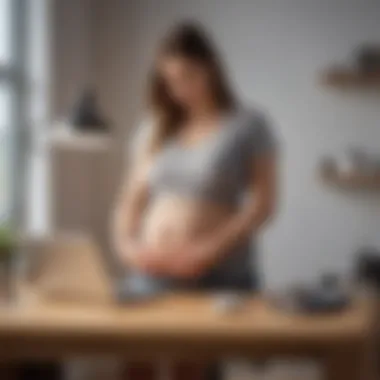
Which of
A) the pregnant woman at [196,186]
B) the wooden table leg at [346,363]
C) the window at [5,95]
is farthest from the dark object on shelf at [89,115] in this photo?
the wooden table leg at [346,363]

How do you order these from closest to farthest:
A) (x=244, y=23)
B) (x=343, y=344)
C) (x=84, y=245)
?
(x=343, y=344)
(x=84, y=245)
(x=244, y=23)

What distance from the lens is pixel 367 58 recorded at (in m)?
2.41

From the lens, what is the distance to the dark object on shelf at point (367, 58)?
7.86ft

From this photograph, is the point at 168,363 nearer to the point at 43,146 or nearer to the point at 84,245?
the point at 84,245

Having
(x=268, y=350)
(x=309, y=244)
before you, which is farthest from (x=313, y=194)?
(x=268, y=350)

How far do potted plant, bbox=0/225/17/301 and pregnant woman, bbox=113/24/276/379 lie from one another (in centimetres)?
34

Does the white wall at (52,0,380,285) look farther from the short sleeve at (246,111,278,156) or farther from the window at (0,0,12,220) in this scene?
the window at (0,0,12,220)

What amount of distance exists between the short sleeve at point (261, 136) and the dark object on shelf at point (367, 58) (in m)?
0.28

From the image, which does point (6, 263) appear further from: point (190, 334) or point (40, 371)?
point (190, 334)

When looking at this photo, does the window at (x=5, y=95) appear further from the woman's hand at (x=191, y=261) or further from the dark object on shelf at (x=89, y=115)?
the woman's hand at (x=191, y=261)

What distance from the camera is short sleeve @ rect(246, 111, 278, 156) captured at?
234cm

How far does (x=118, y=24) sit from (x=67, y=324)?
92 centimetres

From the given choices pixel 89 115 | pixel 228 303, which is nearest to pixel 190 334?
pixel 228 303

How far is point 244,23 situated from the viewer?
2.42 metres
